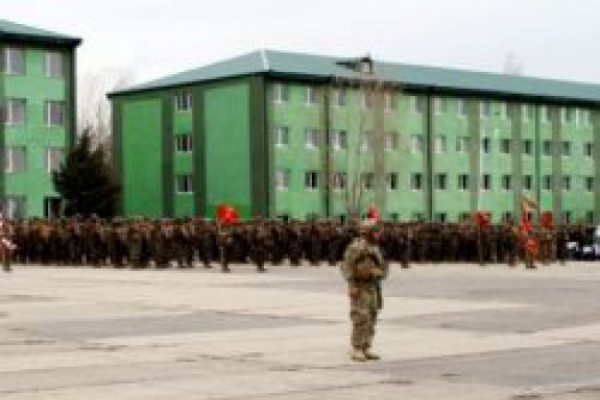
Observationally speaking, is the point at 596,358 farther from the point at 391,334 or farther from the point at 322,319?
the point at 322,319

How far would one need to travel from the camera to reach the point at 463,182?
90.4m

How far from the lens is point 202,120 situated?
8050 centimetres

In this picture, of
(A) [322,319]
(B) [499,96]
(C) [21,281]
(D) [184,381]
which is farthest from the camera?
(B) [499,96]

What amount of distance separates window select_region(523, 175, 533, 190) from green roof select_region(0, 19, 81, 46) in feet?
115

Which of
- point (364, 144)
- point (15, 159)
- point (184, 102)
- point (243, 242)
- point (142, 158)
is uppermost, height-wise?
point (184, 102)

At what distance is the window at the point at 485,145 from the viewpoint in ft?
301

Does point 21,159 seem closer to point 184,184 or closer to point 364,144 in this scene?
point 184,184

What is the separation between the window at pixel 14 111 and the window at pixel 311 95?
667 inches

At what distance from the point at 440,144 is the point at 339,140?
9.48 metres

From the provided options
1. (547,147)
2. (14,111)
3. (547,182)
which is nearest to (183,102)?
(14,111)

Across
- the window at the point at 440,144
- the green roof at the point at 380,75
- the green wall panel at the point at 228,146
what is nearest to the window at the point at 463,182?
the window at the point at 440,144

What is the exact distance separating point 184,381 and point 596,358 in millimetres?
5072

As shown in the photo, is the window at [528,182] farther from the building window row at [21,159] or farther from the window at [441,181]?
the building window row at [21,159]

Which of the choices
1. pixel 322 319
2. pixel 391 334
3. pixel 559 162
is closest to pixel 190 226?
pixel 322 319
